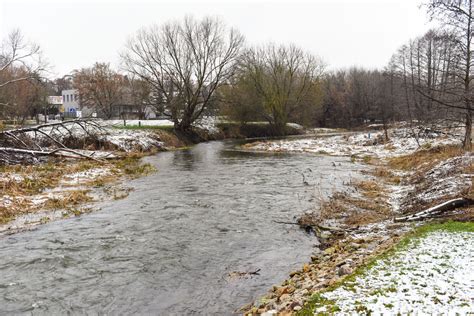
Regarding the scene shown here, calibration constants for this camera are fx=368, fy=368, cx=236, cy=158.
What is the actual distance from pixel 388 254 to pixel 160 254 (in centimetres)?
505

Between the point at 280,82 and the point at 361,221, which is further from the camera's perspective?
the point at 280,82

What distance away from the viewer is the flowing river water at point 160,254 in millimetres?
6539

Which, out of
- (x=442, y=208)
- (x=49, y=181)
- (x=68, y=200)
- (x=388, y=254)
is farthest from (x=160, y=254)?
(x=49, y=181)

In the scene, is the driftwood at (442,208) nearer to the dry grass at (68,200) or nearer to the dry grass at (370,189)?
the dry grass at (370,189)

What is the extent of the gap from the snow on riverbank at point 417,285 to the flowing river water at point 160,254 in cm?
208

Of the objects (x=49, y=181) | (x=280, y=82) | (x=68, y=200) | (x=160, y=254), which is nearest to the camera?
(x=160, y=254)

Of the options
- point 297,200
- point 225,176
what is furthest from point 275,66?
point 297,200

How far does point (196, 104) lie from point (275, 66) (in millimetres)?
18527

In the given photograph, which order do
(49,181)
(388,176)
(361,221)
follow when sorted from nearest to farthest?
(361,221) < (49,181) < (388,176)

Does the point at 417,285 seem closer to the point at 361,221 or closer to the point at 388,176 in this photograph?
the point at 361,221

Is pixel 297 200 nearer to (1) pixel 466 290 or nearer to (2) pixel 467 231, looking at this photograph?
(2) pixel 467 231

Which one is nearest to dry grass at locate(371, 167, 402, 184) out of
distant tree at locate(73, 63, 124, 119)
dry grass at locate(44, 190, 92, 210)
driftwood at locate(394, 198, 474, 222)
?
driftwood at locate(394, 198, 474, 222)

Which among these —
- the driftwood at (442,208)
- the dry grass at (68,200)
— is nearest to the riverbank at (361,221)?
the driftwood at (442,208)

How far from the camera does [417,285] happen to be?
5.20 m
